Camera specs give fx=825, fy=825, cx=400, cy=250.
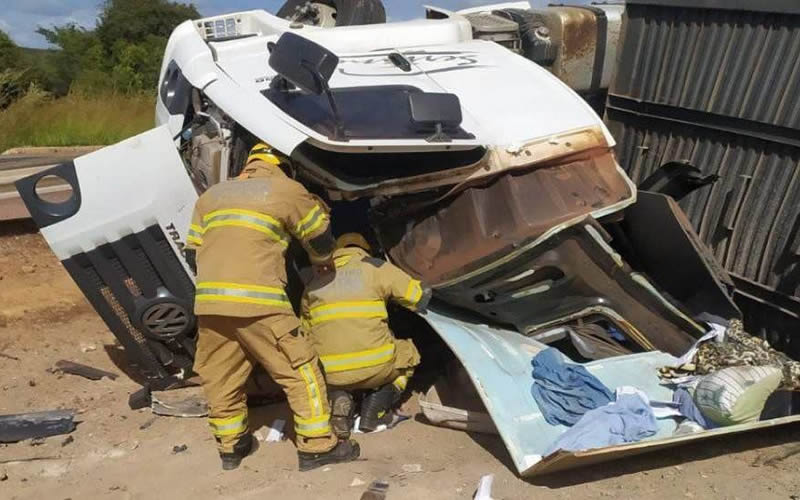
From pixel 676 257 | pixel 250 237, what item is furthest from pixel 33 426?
pixel 676 257

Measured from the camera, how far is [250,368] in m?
3.89

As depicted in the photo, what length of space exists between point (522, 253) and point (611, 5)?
9.61 ft

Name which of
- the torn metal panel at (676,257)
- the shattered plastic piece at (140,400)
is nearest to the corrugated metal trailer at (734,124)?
the torn metal panel at (676,257)

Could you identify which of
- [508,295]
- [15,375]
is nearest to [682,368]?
[508,295]

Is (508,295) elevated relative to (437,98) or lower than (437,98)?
lower

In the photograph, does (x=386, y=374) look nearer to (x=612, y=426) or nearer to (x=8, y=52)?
(x=612, y=426)

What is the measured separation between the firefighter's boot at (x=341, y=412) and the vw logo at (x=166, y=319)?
0.89 metres

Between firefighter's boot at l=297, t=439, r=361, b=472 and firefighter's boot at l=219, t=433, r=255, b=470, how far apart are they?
270mm

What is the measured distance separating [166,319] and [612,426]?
2282 mm

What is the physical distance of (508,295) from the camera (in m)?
3.94

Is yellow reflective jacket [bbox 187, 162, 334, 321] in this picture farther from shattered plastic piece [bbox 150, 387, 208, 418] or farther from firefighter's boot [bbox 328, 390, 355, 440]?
shattered plastic piece [bbox 150, 387, 208, 418]

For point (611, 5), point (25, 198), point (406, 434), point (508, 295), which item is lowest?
point (406, 434)

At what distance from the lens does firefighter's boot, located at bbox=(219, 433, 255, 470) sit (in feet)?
12.5

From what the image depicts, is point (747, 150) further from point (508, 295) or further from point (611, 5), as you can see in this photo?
point (611, 5)
